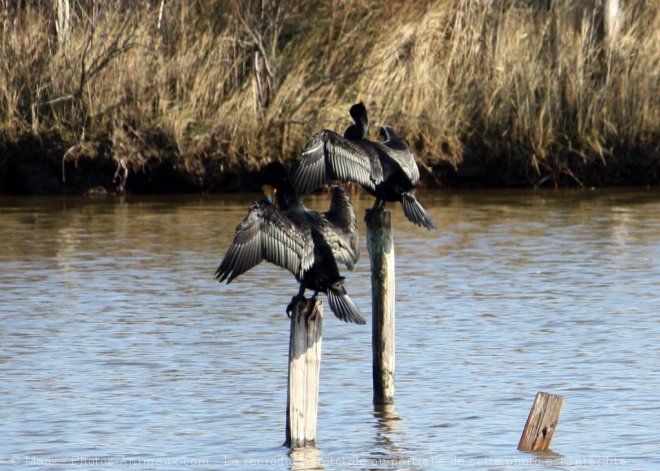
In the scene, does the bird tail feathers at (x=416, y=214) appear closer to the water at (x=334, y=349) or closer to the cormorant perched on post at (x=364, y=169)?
the cormorant perched on post at (x=364, y=169)

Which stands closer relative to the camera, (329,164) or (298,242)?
(298,242)

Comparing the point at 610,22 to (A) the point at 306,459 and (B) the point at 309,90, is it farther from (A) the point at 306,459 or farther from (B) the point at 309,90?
(A) the point at 306,459

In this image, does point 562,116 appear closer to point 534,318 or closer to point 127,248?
point 127,248

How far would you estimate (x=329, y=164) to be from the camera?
786 cm

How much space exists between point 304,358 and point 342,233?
0.69 m

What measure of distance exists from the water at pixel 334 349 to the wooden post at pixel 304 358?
0.37 meters

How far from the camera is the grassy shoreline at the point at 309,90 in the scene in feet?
56.7

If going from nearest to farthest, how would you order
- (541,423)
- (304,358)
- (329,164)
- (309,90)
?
(304,358), (541,423), (329,164), (309,90)

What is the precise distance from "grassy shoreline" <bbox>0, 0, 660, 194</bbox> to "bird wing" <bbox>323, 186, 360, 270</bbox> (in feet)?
33.7

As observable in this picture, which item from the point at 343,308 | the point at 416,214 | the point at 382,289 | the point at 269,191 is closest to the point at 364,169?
the point at 416,214

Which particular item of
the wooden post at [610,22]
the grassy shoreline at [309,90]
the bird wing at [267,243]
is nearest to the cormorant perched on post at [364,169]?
the bird wing at [267,243]

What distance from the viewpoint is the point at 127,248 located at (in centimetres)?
1398

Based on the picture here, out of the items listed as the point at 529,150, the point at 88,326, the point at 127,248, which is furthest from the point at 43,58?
the point at 88,326

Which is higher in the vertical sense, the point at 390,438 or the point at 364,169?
the point at 364,169
